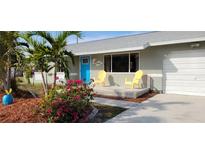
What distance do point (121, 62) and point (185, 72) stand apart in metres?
4.03

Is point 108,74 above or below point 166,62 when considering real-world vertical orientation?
below

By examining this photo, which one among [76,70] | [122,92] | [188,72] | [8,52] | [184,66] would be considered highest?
[8,52]

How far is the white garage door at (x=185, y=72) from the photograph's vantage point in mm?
8562

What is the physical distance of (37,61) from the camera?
587cm

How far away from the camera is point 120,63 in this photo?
11.1m

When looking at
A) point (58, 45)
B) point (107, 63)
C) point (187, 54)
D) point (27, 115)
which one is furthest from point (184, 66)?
point (27, 115)

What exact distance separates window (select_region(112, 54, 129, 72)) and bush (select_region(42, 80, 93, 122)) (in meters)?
5.88

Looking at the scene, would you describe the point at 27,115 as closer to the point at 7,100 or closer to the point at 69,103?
the point at 69,103

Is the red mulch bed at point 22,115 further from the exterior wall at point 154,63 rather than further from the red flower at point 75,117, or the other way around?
the exterior wall at point 154,63

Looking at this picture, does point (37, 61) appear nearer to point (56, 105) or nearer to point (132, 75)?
point (56, 105)

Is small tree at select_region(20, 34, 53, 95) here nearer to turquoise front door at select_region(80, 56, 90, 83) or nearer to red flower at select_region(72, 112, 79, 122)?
red flower at select_region(72, 112, 79, 122)

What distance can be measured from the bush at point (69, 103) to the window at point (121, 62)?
5.83m

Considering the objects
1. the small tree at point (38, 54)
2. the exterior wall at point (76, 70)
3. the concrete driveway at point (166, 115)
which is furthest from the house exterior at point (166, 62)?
the small tree at point (38, 54)

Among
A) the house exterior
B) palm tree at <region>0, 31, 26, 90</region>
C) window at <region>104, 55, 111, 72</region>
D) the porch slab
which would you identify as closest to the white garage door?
the house exterior
